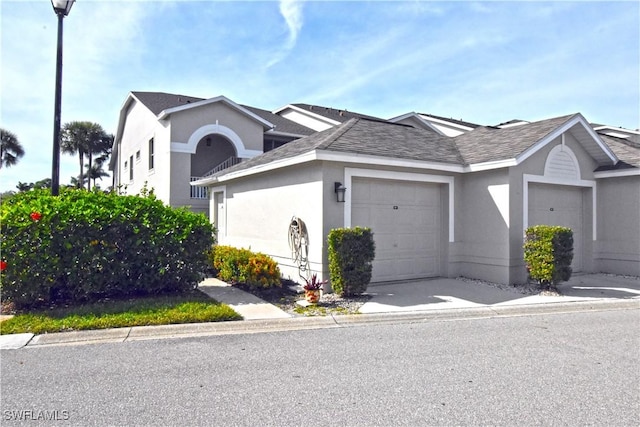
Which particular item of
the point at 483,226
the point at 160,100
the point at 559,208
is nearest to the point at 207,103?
the point at 160,100

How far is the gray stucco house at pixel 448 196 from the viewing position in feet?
29.9

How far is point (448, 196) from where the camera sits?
34.1ft

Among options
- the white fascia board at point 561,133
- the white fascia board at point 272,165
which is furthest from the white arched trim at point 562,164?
the white fascia board at point 272,165

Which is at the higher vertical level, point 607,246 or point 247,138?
point 247,138

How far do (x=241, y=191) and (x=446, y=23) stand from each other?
697 cm

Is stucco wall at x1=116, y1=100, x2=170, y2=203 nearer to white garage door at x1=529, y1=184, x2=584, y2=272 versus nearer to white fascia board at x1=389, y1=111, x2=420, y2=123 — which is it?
white fascia board at x1=389, y1=111, x2=420, y2=123

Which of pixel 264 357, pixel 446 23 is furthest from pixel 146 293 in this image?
pixel 446 23

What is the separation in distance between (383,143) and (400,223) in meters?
1.93

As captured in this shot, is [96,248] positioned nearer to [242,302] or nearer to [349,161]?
[242,302]

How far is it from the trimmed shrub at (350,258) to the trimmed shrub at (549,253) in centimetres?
360

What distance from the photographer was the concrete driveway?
303 inches

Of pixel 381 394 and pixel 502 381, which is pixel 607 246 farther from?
pixel 381 394

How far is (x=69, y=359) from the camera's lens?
15.5ft

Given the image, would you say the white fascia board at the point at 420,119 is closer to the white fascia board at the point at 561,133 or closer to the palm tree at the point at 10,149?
the white fascia board at the point at 561,133
